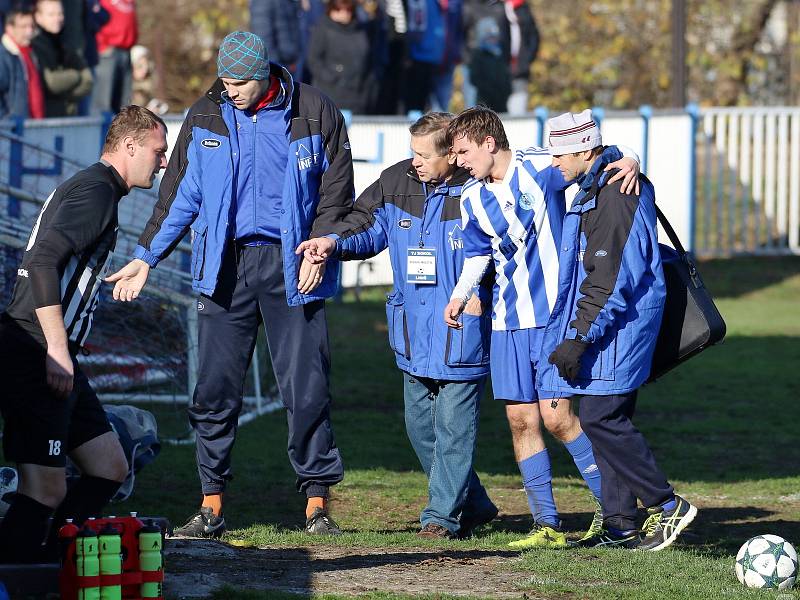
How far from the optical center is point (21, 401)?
6.31m

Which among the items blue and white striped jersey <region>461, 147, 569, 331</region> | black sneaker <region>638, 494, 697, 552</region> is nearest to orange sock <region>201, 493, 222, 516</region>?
blue and white striped jersey <region>461, 147, 569, 331</region>

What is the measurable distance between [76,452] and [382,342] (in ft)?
26.8

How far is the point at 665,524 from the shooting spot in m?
7.22

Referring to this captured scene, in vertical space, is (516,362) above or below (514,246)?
below

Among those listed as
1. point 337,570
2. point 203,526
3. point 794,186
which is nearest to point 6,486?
point 203,526

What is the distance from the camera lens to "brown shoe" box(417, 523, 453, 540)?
24.5ft

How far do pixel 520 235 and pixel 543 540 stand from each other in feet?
4.82

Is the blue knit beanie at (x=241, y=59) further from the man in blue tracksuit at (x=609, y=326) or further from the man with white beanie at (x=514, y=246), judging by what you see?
the man in blue tracksuit at (x=609, y=326)

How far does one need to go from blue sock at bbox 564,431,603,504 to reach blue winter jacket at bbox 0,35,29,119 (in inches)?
330

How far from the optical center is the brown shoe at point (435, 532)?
7.48 meters

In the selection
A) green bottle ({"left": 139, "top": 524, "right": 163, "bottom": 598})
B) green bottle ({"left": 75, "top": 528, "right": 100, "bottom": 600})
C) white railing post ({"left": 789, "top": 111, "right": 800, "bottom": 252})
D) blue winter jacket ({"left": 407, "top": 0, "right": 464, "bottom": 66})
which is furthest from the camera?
white railing post ({"left": 789, "top": 111, "right": 800, "bottom": 252})

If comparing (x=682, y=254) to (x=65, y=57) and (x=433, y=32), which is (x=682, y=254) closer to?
(x=65, y=57)

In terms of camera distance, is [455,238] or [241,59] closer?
[241,59]

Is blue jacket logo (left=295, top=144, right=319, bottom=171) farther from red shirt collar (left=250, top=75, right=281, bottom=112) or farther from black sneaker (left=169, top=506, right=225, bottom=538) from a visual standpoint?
black sneaker (left=169, top=506, right=225, bottom=538)
